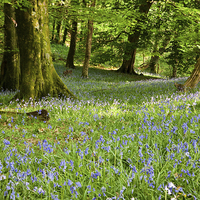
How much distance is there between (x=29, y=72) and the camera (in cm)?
664

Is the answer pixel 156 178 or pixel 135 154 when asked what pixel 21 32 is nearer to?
pixel 135 154

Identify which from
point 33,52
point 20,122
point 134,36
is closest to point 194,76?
point 33,52

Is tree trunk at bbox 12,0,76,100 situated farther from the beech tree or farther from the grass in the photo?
the grass

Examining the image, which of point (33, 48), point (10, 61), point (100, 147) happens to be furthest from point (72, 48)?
point (100, 147)

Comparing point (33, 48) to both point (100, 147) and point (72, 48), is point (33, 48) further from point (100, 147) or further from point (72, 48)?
point (72, 48)

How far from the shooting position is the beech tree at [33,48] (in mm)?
6535

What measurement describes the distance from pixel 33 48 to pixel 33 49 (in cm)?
3

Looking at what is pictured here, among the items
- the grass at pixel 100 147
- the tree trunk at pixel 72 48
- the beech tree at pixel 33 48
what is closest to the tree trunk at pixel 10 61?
the beech tree at pixel 33 48

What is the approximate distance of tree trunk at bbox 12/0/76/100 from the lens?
6.54m

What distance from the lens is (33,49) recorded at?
261 inches

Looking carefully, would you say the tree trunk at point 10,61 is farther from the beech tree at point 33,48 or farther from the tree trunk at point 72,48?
the tree trunk at point 72,48

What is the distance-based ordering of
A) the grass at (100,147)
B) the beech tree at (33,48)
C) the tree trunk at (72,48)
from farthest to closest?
the tree trunk at (72,48), the beech tree at (33,48), the grass at (100,147)

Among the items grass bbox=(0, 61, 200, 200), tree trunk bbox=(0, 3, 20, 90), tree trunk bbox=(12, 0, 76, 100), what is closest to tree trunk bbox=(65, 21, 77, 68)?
tree trunk bbox=(0, 3, 20, 90)

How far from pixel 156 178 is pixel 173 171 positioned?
9.0 inches
